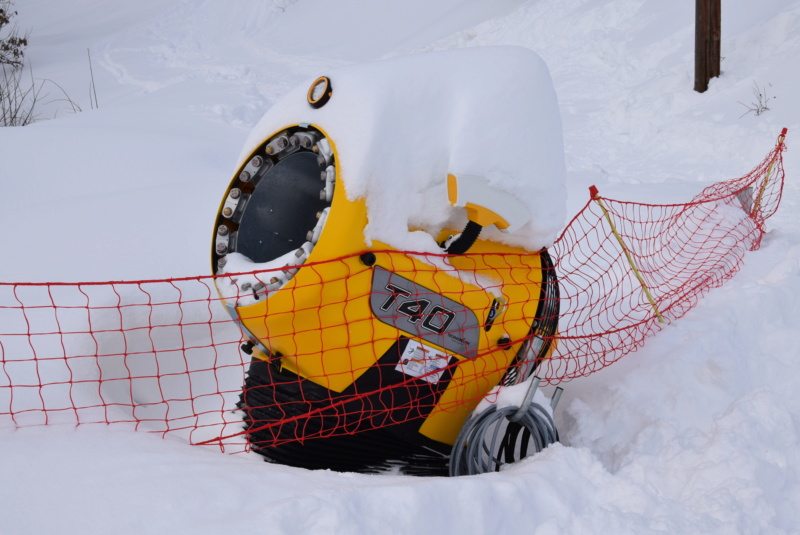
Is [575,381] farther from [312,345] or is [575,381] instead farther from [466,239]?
[312,345]

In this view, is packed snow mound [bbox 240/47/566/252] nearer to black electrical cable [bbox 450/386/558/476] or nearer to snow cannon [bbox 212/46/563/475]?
snow cannon [bbox 212/46/563/475]

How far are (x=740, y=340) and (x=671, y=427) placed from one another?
621 mm

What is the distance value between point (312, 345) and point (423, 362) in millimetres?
308

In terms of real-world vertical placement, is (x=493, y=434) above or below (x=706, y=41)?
below

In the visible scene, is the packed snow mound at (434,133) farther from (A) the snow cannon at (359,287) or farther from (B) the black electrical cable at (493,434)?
(B) the black electrical cable at (493,434)

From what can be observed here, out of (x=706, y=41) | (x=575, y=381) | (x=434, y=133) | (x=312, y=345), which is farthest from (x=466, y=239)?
(x=706, y=41)

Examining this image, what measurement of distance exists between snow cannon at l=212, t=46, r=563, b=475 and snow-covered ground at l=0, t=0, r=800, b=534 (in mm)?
241

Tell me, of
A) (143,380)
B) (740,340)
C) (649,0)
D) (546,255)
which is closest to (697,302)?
(740,340)

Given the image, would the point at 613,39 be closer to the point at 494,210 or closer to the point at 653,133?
the point at 653,133

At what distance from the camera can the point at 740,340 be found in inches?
94.9

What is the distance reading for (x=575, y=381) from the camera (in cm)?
241

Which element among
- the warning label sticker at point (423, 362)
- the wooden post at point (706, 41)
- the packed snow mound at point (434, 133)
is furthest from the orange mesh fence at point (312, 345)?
the wooden post at point (706, 41)

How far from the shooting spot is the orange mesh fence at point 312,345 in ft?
6.08

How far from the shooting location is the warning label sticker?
1.94 meters
